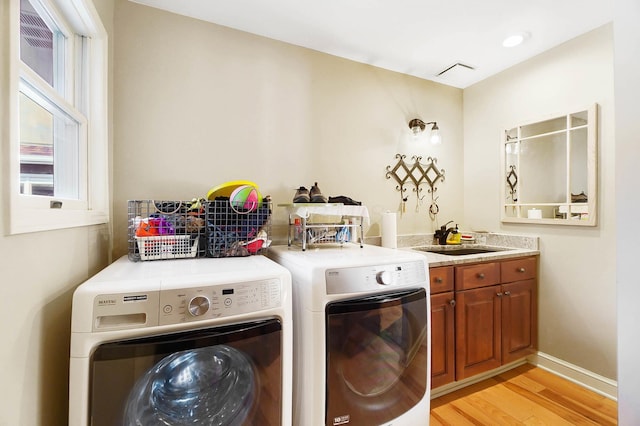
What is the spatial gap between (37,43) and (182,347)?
4.11 ft

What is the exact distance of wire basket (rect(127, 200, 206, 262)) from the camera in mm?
1388

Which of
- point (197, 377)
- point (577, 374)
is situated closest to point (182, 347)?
point (197, 377)

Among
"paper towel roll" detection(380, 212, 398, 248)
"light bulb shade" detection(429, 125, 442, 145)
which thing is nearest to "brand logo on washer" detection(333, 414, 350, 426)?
"paper towel roll" detection(380, 212, 398, 248)

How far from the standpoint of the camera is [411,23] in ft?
6.26

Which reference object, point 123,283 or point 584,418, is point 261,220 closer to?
point 123,283

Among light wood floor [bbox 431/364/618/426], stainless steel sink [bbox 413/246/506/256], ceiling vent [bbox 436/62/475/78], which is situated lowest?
light wood floor [bbox 431/364/618/426]

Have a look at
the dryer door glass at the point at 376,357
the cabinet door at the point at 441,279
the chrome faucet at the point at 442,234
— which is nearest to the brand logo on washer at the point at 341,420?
the dryer door glass at the point at 376,357

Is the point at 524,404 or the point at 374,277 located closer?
the point at 374,277

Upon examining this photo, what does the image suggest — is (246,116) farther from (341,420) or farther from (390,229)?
(341,420)

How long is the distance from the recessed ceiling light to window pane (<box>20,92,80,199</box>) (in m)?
2.70

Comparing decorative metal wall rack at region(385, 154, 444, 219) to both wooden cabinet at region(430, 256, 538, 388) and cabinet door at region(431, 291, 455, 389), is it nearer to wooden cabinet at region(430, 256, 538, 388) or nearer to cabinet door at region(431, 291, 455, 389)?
wooden cabinet at region(430, 256, 538, 388)

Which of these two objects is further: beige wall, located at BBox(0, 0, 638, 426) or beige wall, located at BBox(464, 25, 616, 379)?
beige wall, located at BBox(464, 25, 616, 379)

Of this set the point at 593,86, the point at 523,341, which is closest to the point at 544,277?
the point at 523,341

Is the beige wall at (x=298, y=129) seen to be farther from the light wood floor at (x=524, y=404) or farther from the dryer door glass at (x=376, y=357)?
the dryer door glass at (x=376, y=357)
